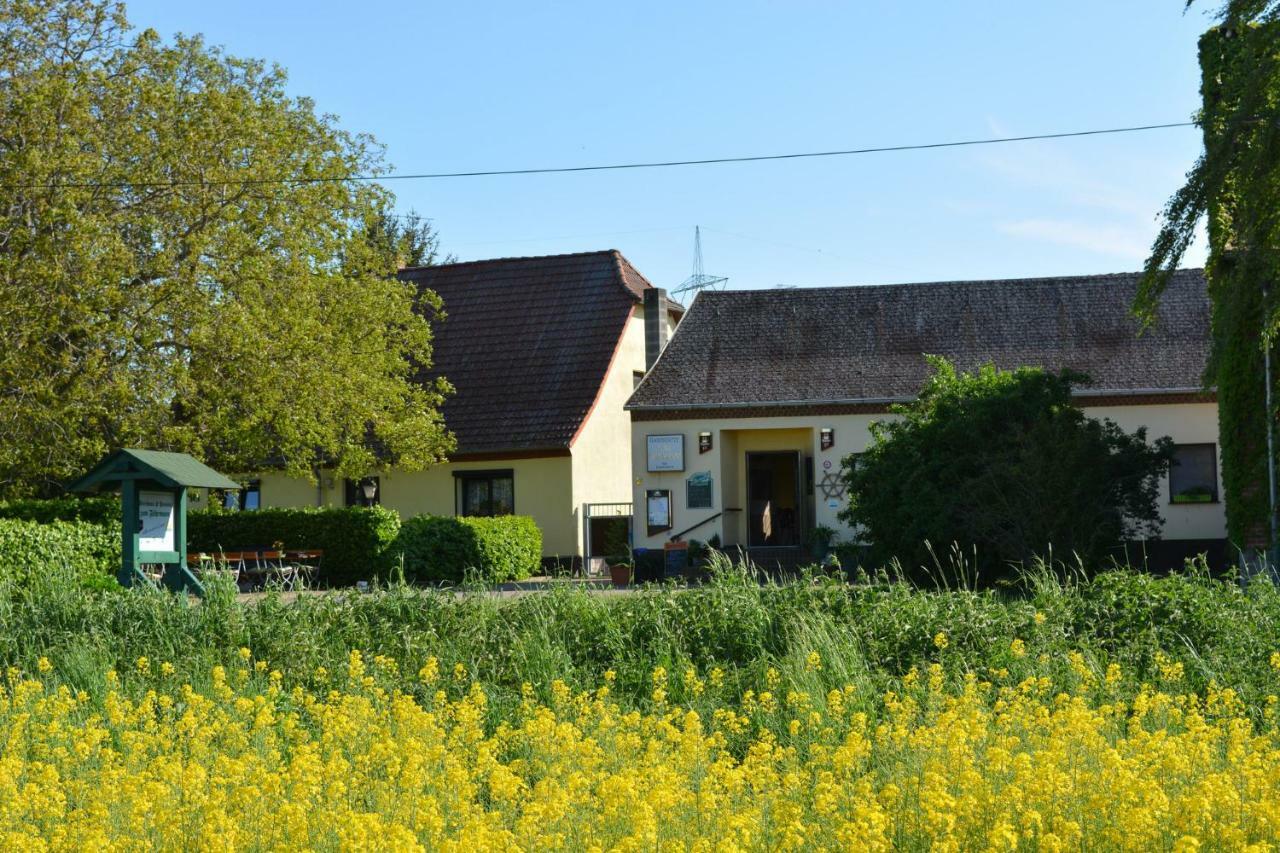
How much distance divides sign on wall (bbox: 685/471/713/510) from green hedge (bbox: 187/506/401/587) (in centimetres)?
615

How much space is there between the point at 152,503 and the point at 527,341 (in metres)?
16.9

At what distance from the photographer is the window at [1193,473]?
94.8ft

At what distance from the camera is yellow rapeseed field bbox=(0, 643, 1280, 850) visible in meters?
5.75

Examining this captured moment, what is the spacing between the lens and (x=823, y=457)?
30.9m

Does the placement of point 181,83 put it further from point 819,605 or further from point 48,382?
point 819,605

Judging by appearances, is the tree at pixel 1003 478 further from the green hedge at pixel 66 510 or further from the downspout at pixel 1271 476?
the green hedge at pixel 66 510

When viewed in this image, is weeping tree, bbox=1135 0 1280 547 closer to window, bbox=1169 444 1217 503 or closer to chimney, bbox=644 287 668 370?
window, bbox=1169 444 1217 503

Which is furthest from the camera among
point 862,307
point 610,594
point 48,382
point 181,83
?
point 862,307

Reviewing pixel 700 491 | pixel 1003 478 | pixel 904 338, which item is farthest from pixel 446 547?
pixel 904 338

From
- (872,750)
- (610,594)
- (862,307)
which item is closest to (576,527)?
(862,307)

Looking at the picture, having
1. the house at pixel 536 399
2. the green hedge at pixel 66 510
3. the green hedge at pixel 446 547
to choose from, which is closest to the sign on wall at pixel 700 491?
the house at pixel 536 399

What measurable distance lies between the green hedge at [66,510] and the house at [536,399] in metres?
8.51

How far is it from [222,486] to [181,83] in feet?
31.0

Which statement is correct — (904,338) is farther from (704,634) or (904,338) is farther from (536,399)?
(704,634)
